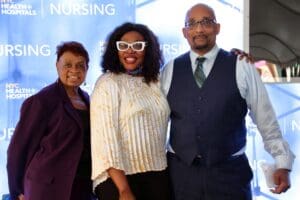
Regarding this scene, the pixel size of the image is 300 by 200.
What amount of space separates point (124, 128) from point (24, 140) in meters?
0.49

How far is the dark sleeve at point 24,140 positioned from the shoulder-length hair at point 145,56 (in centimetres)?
36

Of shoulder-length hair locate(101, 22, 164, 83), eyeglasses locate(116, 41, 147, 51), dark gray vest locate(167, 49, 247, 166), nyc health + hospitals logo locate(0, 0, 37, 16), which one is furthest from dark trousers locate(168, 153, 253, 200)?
nyc health + hospitals logo locate(0, 0, 37, 16)

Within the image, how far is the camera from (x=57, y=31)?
2.53 meters

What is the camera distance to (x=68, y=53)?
2020 mm

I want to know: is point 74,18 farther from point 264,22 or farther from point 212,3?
point 264,22

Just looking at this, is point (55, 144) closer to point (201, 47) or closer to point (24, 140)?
point (24, 140)

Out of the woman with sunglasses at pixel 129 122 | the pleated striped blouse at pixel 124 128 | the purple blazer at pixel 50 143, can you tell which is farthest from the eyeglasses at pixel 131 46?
the purple blazer at pixel 50 143

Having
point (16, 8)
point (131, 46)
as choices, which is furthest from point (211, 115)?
point (16, 8)

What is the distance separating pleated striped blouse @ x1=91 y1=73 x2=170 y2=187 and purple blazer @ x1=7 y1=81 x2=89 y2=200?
16 centimetres

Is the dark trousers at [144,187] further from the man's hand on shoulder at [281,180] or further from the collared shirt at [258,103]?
the man's hand on shoulder at [281,180]

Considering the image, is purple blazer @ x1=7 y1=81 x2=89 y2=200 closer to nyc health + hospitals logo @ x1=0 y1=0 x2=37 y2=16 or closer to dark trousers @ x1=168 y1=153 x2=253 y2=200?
dark trousers @ x1=168 y1=153 x2=253 y2=200

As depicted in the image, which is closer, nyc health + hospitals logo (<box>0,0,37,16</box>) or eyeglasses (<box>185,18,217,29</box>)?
eyeglasses (<box>185,18,217,29</box>)

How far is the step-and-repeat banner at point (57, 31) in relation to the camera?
249cm

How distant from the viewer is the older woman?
1.92 m
